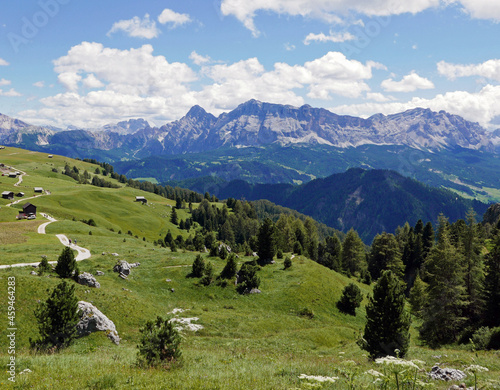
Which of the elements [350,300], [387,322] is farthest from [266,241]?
[387,322]

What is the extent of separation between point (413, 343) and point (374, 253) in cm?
6440

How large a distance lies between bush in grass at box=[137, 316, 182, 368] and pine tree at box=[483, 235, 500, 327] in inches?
1820

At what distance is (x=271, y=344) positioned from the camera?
1315 inches

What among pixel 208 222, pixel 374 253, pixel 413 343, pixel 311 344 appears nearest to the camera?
pixel 311 344

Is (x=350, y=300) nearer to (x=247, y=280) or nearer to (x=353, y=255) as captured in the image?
(x=247, y=280)

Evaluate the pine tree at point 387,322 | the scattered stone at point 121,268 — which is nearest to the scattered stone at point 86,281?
the scattered stone at point 121,268

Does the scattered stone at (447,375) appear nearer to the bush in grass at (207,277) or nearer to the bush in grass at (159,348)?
the bush in grass at (159,348)

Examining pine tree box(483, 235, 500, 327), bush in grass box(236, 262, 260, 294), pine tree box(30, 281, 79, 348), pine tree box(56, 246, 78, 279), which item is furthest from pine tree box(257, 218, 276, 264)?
pine tree box(30, 281, 79, 348)

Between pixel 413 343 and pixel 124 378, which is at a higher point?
pixel 124 378

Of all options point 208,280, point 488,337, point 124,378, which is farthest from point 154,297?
point 488,337

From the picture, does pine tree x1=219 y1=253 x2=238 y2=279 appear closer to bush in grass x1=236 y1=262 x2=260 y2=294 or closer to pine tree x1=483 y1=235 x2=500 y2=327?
bush in grass x1=236 y1=262 x2=260 y2=294

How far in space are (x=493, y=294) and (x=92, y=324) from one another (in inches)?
2104

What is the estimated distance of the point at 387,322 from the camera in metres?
25.8

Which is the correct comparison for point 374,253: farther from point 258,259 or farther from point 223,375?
point 223,375
